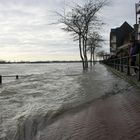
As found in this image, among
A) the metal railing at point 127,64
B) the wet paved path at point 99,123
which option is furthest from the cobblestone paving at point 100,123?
the metal railing at point 127,64

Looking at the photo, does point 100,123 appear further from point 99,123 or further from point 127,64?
point 127,64

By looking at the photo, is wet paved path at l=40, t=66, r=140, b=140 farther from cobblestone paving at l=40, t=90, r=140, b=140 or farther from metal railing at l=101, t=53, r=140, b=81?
metal railing at l=101, t=53, r=140, b=81

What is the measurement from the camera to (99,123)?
6508mm

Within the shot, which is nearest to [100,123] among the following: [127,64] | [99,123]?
[99,123]

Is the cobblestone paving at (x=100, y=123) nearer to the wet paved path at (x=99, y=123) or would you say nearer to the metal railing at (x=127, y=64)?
the wet paved path at (x=99, y=123)

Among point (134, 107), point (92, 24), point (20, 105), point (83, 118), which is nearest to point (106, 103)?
point (134, 107)

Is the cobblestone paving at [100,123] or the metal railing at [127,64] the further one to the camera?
the metal railing at [127,64]

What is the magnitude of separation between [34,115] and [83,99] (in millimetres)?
2477

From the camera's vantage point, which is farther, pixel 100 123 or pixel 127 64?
pixel 127 64

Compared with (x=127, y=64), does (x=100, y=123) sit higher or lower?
lower

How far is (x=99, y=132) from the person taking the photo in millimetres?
5852

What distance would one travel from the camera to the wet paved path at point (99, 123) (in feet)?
18.6

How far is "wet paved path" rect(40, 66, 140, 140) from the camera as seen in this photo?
18.6 feet

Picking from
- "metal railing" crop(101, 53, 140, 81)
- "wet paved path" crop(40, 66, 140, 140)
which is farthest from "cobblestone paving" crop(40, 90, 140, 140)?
"metal railing" crop(101, 53, 140, 81)
